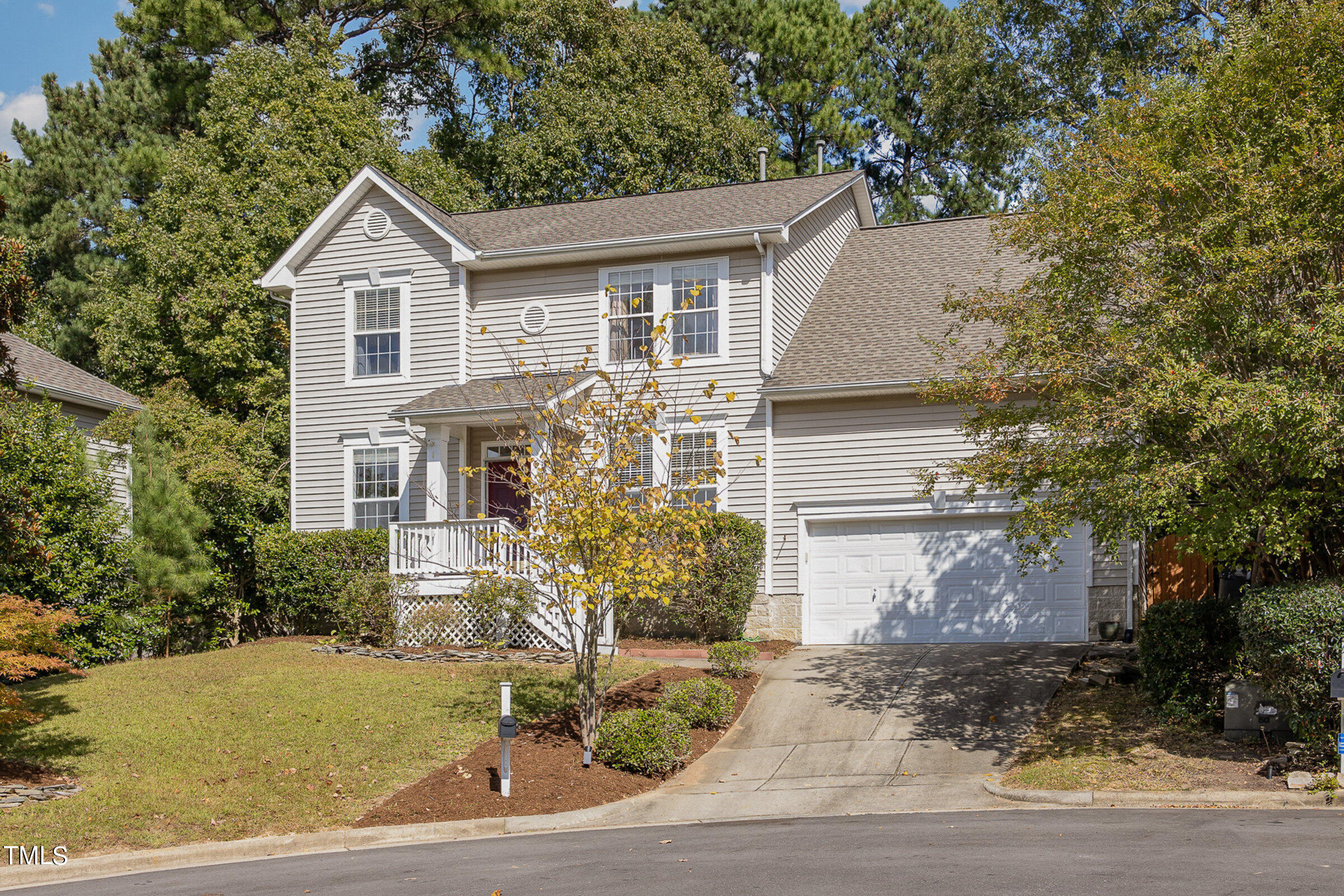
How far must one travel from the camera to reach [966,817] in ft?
35.1

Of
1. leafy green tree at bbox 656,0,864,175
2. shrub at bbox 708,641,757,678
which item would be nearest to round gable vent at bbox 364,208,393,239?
shrub at bbox 708,641,757,678

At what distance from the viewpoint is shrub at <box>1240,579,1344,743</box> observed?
11.1 meters

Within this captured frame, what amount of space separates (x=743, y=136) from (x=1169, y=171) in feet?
75.5

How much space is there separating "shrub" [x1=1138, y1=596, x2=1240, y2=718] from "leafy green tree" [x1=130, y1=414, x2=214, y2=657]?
1475 cm

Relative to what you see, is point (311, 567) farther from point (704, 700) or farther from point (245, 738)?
point (704, 700)

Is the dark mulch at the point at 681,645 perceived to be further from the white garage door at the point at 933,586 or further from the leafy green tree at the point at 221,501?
the leafy green tree at the point at 221,501

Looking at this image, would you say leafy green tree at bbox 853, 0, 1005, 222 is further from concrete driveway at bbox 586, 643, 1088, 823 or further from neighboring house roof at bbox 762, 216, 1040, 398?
concrete driveway at bbox 586, 643, 1088, 823

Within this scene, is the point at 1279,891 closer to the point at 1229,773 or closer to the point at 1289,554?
the point at 1229,773

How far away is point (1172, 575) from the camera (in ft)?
59.2

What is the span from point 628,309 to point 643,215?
2.39 metres

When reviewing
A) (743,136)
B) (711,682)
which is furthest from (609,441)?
(743,136)

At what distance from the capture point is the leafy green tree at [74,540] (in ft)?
57.7

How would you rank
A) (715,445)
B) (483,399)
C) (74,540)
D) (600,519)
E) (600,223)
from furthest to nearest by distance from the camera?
1. (600,223)
2. (483,399)
3. (715,445)
4. (74,540)
5. (600,519)

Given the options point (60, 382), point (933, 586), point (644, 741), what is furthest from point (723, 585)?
point (60, 382)
